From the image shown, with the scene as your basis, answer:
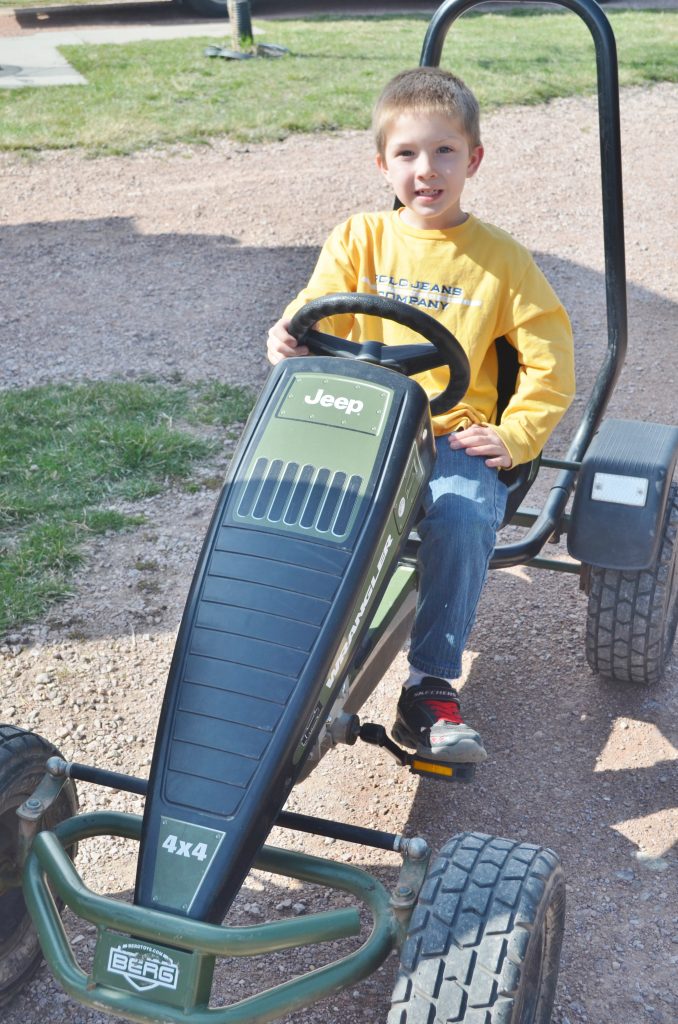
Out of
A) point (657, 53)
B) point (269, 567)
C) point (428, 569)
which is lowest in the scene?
point (657, 53)

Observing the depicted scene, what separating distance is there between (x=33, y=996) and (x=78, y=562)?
5.49 ft

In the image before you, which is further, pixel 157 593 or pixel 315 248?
pixel 315 248

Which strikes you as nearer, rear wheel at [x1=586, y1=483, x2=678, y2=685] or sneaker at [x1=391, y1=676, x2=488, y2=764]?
sneaker at [x1=391, y1=676, x2=488, y2=764]

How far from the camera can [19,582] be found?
12.0 ft

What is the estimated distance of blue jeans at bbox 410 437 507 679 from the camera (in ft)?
8.37

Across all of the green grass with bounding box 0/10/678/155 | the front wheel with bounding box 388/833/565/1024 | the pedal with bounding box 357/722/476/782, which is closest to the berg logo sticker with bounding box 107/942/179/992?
the front wheel with bounding box 388/833/565/1024

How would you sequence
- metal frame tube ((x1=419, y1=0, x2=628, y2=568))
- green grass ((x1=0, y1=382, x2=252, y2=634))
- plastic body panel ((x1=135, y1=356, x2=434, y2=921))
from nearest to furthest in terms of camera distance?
1. plastic body panel ((x1=135, y1=356, x2=434, y2=921))
2. metal frame tube ((x1=419, y1=0, x2=628, y2=568))
3. green grass ((x1=0, y1=382, x2=252, y2=634))

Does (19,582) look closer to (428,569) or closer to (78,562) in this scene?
(78,562)

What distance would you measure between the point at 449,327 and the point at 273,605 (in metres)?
1.02

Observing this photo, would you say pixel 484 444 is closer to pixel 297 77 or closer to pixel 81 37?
pixel 297 77

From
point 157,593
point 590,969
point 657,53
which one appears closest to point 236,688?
point 590,969

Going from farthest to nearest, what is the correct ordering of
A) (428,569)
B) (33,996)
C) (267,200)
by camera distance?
(267,200), (428,569), (33,996)

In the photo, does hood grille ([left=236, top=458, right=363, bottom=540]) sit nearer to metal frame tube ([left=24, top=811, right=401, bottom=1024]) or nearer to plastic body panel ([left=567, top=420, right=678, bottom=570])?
metal frame tube ([left=24, top=811, right=401, bottom=1024])

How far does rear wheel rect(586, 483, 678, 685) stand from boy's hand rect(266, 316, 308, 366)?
103 cm
